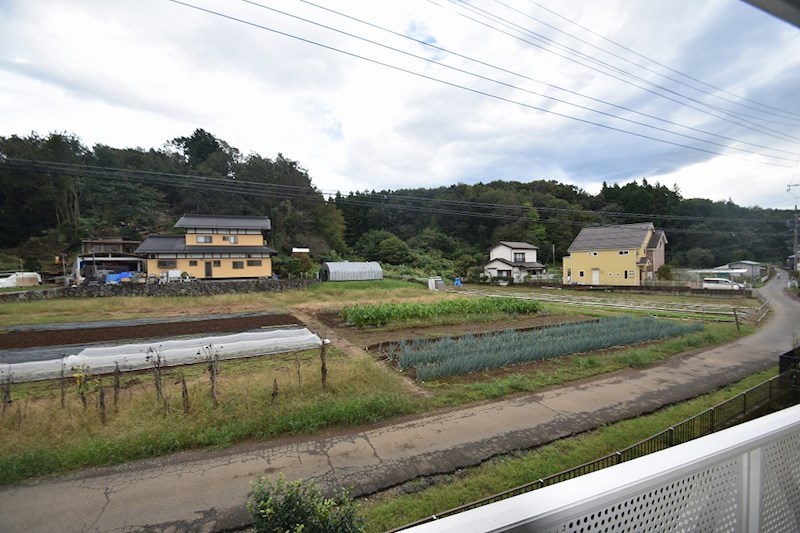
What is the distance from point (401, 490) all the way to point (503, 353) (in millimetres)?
4979

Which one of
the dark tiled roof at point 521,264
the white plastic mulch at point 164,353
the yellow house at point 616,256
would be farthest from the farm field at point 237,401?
the dark tiled roof at point 521,264

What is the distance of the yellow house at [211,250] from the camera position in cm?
2328

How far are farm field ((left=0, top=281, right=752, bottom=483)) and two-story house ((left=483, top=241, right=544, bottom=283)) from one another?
82.3 feet

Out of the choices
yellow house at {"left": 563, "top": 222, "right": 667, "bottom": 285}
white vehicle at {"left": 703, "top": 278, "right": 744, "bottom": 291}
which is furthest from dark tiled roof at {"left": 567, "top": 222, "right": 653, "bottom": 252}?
white vehicle at {"left": 703, "top": 278, "right": 744, "bottom": 291}

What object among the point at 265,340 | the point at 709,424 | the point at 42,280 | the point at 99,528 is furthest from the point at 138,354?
the point at 42,280

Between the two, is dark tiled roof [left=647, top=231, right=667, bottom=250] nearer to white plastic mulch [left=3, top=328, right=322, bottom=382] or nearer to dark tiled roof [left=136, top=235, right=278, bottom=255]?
white plastic mulch [left=3, top=328, right=322, bottom=382]

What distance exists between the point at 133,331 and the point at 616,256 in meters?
31.3

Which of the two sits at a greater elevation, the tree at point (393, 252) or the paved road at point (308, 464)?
the tree at point (393, 252)

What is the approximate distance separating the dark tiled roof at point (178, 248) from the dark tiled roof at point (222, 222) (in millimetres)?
1463

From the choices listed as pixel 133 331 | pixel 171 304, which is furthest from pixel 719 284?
pixel 171 304

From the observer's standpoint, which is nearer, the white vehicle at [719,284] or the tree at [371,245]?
the white vehicle at [719,284]

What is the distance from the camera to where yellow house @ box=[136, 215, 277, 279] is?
76.4 feet

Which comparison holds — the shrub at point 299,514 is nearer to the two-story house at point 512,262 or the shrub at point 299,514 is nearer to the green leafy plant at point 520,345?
the green leafy plant at point 520,345

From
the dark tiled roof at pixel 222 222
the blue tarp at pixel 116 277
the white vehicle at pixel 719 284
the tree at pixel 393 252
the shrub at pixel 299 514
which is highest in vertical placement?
the dark tiled roof at pixel 222 222
